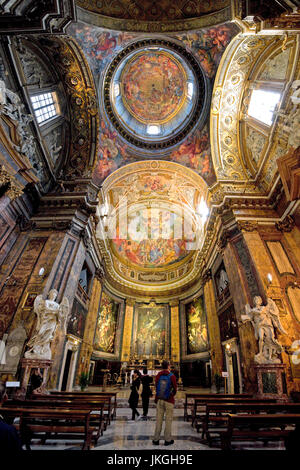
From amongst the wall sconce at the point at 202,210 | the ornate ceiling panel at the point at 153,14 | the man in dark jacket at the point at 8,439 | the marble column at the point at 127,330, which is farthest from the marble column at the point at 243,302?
the marble column at the point at 127,330

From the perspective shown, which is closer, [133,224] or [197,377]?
[197,377]

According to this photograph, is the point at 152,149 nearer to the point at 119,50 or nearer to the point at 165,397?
the point at 119,50

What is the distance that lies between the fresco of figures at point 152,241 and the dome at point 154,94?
7.81 meters

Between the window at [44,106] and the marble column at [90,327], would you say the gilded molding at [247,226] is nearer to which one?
the marble column at [90,327]

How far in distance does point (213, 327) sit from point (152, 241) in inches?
468

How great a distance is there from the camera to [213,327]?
15.9 meters

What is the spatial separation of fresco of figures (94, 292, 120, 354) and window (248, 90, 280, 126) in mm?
17456

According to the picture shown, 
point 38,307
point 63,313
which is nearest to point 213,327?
point 63,313

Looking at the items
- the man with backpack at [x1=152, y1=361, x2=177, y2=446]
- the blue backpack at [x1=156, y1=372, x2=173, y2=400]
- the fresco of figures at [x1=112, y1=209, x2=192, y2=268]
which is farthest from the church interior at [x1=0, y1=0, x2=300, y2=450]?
the fresco of figures at [x1=112, y1=209, x2=192, y2=268]

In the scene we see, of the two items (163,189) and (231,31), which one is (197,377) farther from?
(231,31)

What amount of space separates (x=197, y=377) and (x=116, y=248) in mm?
14057

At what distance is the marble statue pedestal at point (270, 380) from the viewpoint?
8.30 meters
